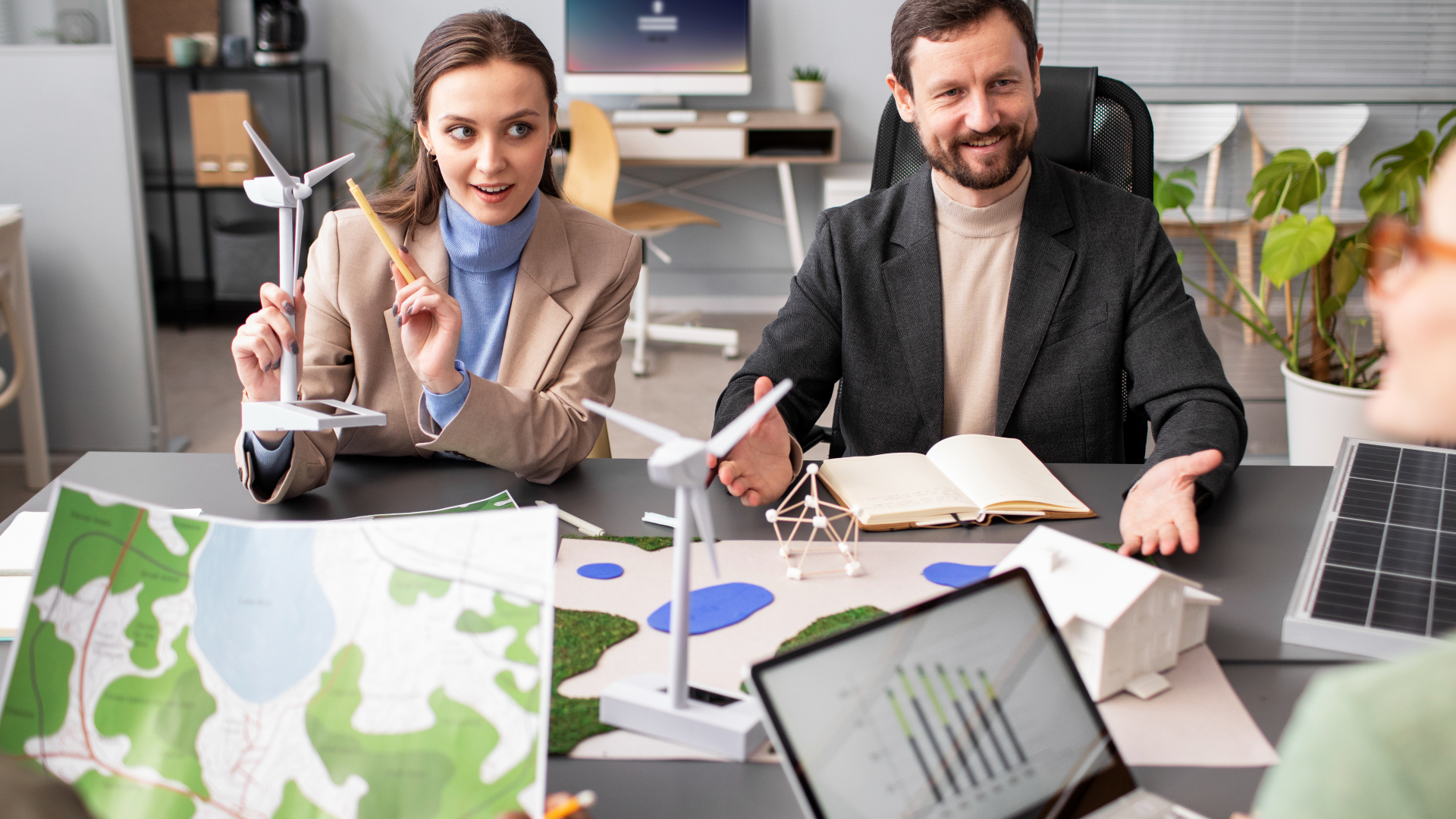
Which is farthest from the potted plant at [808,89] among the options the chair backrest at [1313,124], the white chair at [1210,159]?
the chair backrest at [1313,124]

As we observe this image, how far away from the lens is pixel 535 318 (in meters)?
1.50

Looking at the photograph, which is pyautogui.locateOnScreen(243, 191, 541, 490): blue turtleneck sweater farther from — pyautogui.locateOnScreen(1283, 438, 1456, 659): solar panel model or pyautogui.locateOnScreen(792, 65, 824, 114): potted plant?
pyautogui.locateOnScreen(792, 65, 824, 114): potted plant

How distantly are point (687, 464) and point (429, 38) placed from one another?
0.98 m

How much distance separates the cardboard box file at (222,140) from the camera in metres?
4.25

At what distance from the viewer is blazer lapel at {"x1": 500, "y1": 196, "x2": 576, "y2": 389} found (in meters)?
1.49

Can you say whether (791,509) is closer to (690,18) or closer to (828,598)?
(828,598)

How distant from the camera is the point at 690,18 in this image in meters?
4.59

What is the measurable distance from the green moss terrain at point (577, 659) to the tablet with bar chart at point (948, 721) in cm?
21

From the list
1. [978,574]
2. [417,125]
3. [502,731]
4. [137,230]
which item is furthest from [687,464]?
[137,230]

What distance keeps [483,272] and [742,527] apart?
57 centimetres

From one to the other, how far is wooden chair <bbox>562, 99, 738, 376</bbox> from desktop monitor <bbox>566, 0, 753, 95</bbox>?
0.56 metres

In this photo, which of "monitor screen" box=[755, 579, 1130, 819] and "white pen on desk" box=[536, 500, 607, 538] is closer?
"monitor screen" box=[755, 579, 1130, 819]

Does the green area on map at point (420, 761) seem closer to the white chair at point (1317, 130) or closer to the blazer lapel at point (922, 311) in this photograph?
the blazer lapel at point (922, 311)

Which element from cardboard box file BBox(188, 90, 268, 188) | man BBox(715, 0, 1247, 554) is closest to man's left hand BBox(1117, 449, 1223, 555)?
man BBox(715, 0, 1247, 554)
